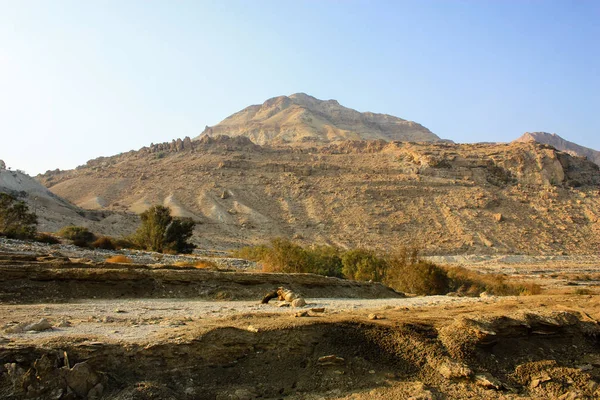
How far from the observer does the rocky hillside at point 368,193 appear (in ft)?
154

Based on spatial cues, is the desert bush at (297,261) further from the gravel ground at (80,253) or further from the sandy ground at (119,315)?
the sandy ground at (119,315)

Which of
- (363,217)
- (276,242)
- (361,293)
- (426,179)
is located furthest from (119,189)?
(361,293)

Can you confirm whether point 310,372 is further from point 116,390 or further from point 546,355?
point 546,355

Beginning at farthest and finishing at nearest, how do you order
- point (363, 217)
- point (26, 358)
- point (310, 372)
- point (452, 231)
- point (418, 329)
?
1. point (363, 217)
2. point (452, 231)
3. point (418, 329)
4. point (310, 372)
5. point (26, 358)

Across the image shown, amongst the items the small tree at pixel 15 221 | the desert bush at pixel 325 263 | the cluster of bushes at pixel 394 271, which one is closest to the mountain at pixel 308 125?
the small tree at pixel 15 221

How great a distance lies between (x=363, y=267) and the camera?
21688mm

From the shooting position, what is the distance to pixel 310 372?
5.40 m

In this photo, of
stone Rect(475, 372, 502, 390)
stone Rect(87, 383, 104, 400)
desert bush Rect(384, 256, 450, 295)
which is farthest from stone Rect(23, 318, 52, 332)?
desert bush Rect(384, 256, 450, 295)

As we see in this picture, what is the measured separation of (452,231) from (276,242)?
98.6 feet

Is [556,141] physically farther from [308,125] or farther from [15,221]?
[15,221]

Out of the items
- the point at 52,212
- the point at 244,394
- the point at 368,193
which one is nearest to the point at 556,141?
the point at 368,193

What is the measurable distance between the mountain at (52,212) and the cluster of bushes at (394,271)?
22.5 metres

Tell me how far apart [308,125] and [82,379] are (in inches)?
4574

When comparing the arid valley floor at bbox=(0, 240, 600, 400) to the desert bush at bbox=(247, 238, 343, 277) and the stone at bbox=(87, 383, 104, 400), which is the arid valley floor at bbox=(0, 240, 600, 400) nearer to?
the stone at bbox=(87, 383, 104, 400)
